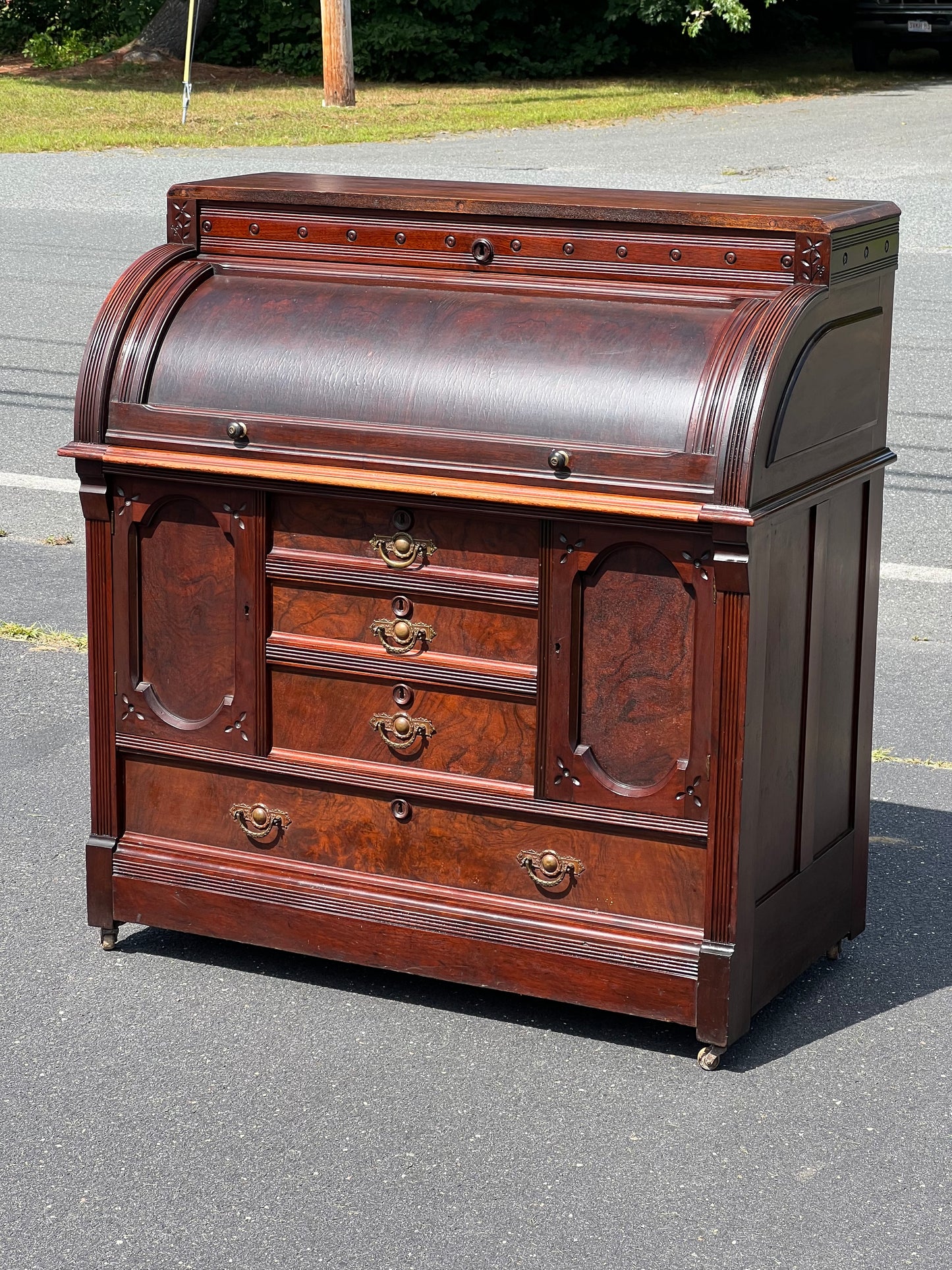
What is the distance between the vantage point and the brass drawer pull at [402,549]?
3.14 meters

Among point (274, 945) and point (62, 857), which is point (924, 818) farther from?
point (62, 857)

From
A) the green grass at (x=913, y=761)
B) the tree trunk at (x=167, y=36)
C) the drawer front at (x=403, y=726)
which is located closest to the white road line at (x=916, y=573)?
the green grass at (x=913, y=761)

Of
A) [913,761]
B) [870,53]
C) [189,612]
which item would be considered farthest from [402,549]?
[870,53]

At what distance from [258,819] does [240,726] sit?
189 millimetres

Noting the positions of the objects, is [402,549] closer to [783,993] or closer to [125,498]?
[125,498]

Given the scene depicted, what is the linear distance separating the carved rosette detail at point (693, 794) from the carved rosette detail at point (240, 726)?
2.87ft

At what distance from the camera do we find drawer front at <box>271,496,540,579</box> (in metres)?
3.07

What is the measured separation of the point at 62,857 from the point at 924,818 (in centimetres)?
207

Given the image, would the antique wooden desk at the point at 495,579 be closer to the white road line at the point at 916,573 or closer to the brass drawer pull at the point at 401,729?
the brass drawer pull at the point at 401,729

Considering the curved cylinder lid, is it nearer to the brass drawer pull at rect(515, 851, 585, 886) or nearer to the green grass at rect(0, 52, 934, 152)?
the brass drawer pull at rect(515, 851, 585, 886)

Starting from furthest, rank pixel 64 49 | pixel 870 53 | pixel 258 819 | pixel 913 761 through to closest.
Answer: pixel 64 49 → pixel 870 53 → pixel 913 761 → pixel 258 819

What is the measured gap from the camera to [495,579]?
3092mm

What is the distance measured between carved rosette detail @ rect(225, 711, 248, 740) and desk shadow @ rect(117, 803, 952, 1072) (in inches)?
19.7

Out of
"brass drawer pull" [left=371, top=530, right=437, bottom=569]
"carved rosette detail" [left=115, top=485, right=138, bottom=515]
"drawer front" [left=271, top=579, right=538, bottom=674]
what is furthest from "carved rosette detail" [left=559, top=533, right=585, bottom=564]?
"carved rosette detail" [left=115, top=485, right=138, bottom=515]
